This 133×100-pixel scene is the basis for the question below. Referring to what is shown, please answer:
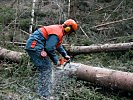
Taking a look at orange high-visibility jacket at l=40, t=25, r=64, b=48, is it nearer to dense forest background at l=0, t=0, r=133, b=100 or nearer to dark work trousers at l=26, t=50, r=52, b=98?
dark work trousers at l=26, t=50, r=52, b=98

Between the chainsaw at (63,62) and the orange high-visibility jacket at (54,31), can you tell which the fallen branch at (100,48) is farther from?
the orange high-visibility jacket at (54,31)

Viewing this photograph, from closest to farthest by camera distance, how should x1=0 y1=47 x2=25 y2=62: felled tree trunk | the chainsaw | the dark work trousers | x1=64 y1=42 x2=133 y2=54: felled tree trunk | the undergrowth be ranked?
the undergrowth < the dark work trousers < the chainsaw < x1=0 y1=47 x2=25 y2=62: felled tree trunk < x1=64 y1=42 x2=133 y2=54: felled tree trunk

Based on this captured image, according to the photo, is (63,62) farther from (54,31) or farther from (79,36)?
(79,36)

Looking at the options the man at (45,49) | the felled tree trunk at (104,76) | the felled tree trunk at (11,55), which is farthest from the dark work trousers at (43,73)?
the felled tree trunk at (11,55)

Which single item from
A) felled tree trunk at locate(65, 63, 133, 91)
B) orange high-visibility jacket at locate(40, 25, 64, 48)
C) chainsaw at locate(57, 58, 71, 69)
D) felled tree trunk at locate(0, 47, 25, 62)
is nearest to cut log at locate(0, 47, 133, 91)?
felled tree trunk at locate(65, 63, 133, 91)

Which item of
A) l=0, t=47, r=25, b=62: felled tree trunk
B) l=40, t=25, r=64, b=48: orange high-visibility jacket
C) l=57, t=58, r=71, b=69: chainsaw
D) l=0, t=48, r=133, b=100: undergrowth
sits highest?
l=40, t=25, r=64, b=48: orange high-visibility jacket

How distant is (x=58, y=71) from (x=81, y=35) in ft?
13.5

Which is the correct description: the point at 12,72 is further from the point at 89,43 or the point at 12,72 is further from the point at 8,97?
the point at 89,43

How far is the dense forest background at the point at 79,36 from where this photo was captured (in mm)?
5066

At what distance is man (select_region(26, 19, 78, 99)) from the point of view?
4.89m


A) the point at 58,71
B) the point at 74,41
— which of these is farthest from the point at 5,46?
the point at 58,71

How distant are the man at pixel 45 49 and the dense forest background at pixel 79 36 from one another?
0.94 ft

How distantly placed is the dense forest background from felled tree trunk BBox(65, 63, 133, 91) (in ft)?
0.63

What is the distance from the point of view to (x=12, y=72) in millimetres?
6066
